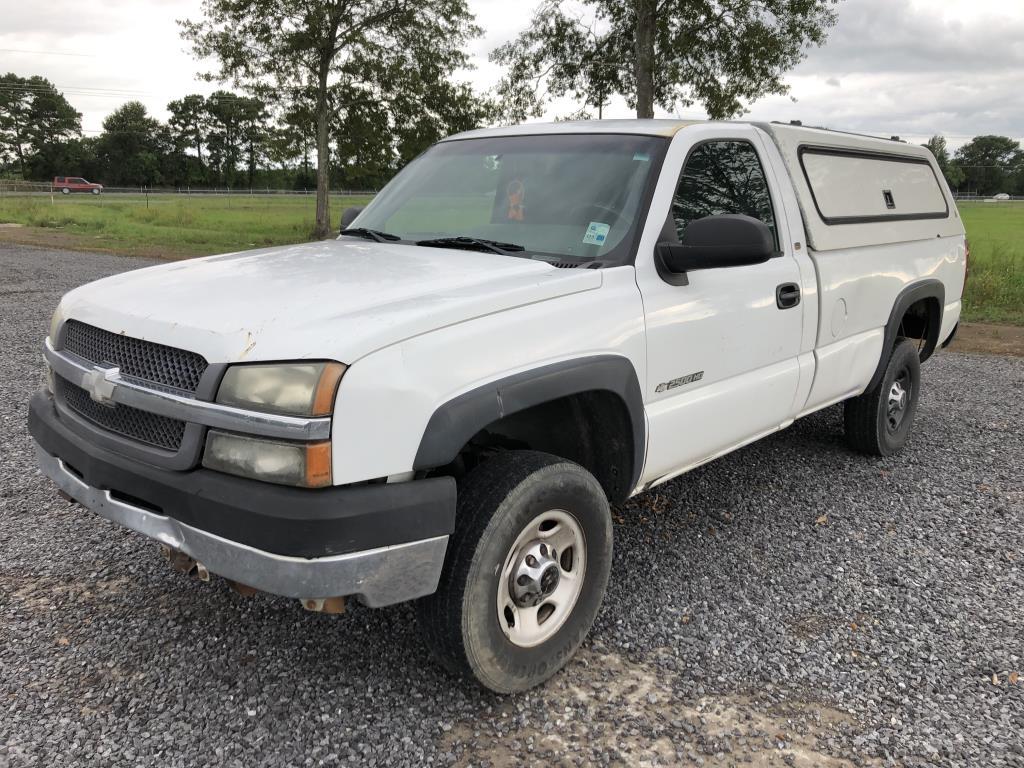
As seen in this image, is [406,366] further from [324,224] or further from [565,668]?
[324,224]

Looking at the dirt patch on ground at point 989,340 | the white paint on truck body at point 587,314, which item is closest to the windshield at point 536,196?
the white paint on truck body at point 587,314

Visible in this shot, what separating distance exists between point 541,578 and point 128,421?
1.40m

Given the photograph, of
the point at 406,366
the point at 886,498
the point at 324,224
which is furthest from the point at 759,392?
the point at 324,224

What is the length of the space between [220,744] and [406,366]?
4.22 ft

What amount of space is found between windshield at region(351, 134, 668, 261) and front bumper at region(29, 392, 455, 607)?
1302mm

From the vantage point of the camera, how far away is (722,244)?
9.79 ft

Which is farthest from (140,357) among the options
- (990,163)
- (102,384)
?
(990,163)

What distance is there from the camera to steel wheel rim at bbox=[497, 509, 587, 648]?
2676 millimetres

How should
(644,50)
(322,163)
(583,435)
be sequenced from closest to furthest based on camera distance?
(583,435), (644,50), (322,163)

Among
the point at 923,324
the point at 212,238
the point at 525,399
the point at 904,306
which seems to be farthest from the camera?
the point at 212,238

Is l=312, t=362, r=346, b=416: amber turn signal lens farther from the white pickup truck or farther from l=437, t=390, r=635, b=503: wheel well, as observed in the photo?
l=437, t=390, r=635, b=503: wheel well

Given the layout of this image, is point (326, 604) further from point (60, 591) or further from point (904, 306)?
point (904, 306)

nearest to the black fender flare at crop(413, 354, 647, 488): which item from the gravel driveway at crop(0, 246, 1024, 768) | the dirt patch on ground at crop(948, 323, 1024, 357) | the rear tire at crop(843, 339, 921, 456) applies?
the gravel driveway at crop(0, 246, 1024, 768)

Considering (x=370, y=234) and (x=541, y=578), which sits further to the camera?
(x=370, y=234)
